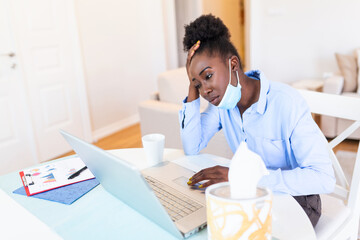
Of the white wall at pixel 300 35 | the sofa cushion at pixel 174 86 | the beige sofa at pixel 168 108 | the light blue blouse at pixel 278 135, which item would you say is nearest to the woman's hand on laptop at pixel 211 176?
the light blue blouse at pixel 278 135

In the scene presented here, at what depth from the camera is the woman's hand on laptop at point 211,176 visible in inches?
40.1

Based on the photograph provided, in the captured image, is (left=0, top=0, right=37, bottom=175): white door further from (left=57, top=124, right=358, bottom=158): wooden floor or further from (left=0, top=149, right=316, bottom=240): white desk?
(left=0, top=149, right=316, bottom=240): white desk

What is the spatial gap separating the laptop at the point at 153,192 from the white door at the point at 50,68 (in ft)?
7.74

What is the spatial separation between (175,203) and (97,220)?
21cm

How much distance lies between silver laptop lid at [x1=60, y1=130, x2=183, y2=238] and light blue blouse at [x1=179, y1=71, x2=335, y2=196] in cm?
32

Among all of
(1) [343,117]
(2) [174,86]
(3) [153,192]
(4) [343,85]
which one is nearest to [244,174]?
(3) [153,192]

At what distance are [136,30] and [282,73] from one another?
183 centimetres

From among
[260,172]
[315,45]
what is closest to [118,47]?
[315,45]

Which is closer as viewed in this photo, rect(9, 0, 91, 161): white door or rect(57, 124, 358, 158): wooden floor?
rect(9, 0, 91, 161): white door

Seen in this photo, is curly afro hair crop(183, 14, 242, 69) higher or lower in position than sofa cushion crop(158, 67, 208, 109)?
higher

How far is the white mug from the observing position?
1253 mm

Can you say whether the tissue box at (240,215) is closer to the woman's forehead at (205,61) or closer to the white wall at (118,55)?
the woman's forehead at (205,61)

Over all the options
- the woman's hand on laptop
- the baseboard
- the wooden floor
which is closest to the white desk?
the woman's hand on laptop

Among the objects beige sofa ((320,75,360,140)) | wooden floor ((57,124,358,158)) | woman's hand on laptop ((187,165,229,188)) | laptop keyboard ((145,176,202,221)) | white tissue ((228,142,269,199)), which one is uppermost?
white tissue ((228,142,269,199))
